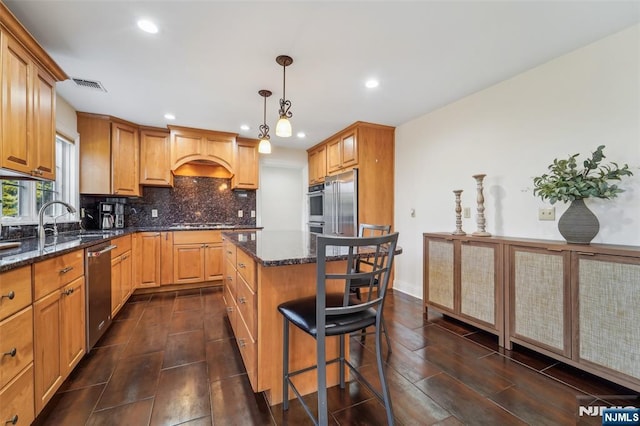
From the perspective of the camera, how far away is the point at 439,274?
9.07 feet

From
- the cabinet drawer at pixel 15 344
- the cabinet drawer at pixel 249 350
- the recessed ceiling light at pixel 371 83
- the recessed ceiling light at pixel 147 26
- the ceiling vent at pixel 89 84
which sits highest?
the ceiling vent at pixel 89 84

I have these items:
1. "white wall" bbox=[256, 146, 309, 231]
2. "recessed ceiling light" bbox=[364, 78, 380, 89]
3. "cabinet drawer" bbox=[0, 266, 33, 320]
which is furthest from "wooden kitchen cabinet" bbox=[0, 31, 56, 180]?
"white wall" bbox=[256, 146, 309, 231]

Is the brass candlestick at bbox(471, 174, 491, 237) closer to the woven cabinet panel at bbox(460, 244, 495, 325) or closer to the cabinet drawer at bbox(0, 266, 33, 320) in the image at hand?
the woven cabinet panel at bbox(460, 244, 495, 325)

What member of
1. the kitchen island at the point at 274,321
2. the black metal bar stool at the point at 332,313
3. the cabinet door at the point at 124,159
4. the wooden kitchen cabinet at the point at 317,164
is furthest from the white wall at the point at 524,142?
the cabinet door at the point at 124,159

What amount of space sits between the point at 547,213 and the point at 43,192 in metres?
4.81

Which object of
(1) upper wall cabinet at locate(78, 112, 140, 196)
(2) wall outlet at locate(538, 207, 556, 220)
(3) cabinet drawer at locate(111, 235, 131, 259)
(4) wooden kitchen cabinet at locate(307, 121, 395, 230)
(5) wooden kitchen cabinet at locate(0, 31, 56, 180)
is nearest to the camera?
(5) wooden kitchen cabinet at locate(0, 31, 56, 180)

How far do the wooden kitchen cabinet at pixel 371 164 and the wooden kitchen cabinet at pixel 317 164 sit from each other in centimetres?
60

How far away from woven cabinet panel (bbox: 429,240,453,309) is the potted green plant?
0.92 meters

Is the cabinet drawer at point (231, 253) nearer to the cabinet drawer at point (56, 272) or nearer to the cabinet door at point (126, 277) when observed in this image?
the cabinet drawer at point (56, 272)

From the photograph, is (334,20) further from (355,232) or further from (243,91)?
(355,232)

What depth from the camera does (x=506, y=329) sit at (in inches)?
86.1

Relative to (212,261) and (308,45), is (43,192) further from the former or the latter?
(308,45)

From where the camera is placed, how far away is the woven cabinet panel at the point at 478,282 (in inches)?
91.0

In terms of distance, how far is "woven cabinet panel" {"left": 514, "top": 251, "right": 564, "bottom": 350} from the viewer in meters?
1.90
